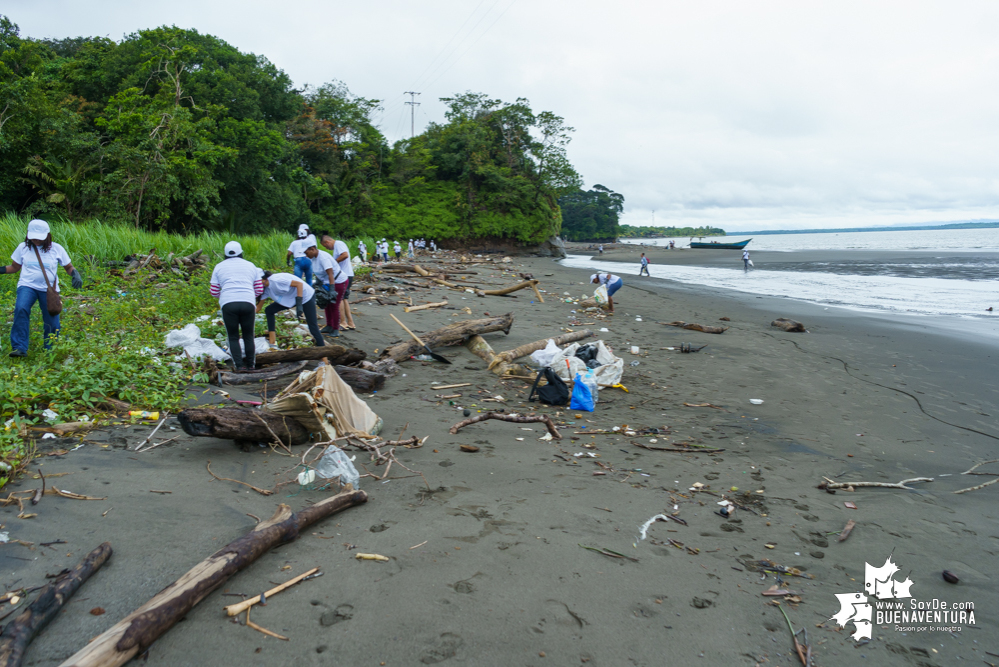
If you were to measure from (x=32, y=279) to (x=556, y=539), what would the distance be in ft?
21.1

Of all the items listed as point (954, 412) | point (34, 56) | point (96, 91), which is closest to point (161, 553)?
point (954, 412)

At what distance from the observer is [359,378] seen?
5770 mm

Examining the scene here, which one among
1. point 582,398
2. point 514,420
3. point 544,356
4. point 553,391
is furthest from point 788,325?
point 514,420

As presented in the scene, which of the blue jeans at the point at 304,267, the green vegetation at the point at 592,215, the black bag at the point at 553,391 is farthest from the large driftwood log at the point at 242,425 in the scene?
the green vegetation at the point at 592,215

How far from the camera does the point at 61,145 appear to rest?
19188 mm

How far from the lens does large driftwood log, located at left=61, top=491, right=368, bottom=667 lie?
1.89 m

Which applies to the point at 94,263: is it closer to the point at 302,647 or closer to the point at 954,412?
the point at 302,647

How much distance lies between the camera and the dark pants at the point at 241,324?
5.75 metres

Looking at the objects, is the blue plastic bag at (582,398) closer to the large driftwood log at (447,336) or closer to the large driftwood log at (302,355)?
the large driftwood log at (447,336)

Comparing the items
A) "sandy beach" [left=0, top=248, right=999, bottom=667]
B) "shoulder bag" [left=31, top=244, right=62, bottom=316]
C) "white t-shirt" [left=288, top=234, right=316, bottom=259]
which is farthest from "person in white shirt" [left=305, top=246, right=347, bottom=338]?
"shoulder bag" [left=31, top=244, right=62, bottom=316]

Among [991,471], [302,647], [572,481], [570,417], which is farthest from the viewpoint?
[570,417]

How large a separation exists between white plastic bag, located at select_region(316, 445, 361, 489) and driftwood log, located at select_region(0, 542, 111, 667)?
125cm

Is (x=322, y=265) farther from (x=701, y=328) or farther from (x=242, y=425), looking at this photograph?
(x=701, y=328)

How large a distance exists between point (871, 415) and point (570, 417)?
340 centimetres
